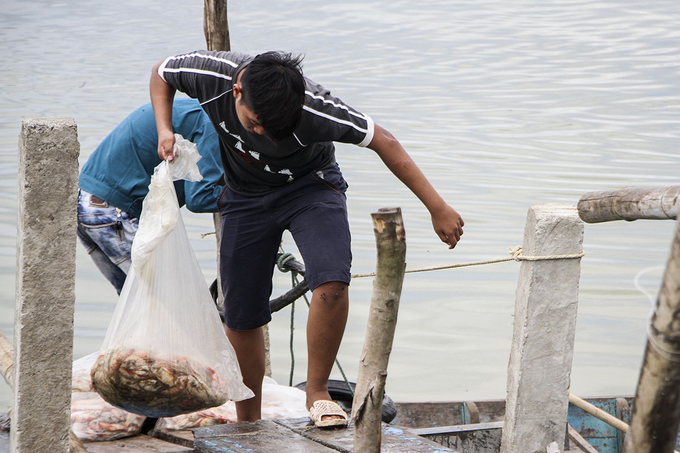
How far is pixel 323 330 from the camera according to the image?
104 inches

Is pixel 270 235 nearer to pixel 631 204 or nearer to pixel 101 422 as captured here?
pixel 101 422

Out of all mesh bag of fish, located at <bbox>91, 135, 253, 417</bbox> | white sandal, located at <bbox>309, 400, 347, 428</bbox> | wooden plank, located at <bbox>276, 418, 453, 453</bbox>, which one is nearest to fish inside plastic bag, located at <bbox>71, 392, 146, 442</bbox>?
mesh bag of fish, located at <bbox>91, 135, 253, 417</bbox>

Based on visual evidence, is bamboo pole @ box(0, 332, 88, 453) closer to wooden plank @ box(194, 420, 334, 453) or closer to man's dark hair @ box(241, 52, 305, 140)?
wooden plank @ box(194, 420, 334, 453)

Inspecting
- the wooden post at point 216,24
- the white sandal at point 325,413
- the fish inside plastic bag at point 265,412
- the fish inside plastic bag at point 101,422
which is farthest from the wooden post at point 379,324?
the wooden post at point 216,24

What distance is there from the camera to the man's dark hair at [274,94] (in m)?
2.33

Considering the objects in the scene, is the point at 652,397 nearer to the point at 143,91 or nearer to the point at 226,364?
the point at 226,364

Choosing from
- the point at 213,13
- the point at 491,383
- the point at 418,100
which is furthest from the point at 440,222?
the point at 418,100

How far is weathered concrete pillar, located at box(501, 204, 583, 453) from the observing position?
251 cm

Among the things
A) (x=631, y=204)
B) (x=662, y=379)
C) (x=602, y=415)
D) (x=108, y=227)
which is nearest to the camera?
(x=662, y=379)

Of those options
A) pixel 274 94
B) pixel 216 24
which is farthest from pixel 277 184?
pixel 216 24

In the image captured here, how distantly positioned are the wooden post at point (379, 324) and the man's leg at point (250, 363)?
856mm

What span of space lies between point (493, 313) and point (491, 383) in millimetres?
1105

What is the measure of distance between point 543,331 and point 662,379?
1298 mm

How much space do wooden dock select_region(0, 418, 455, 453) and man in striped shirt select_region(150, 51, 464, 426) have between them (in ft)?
0.26
